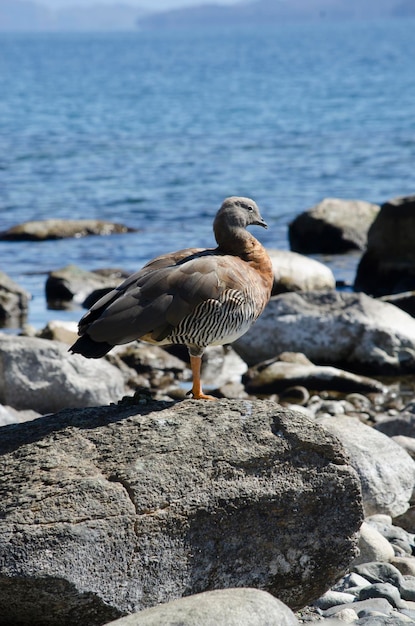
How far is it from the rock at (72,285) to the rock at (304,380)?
5094 millimetres

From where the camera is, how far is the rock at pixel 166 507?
579 centimetres

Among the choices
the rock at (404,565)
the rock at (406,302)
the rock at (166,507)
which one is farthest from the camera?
the rock at (406,302)

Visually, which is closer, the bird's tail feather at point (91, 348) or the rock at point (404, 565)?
the bird's tail feather at point (91, 348)

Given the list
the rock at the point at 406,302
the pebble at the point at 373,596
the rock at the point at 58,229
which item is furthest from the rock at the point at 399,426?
the rock at the point at 58,229

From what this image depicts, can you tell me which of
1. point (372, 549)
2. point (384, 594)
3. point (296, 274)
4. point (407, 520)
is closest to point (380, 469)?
point (407, 520)

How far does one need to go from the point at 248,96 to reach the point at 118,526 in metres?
55.9

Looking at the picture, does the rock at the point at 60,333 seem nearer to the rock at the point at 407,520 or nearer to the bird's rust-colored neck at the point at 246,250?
the rock at the point at 407,520

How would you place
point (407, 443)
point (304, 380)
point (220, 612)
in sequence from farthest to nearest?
point (304, 380) → point (407, 443) → point (220, 612)

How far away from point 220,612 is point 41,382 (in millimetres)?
6922

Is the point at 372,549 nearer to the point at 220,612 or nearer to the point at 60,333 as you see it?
the point at 220,612

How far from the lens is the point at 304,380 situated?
13.5 meters

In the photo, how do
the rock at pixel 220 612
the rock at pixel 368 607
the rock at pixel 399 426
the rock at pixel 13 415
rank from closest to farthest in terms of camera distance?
1. the rock at pixel 220 612
2. the rock at pixel 368 607
3. the rock at pixel 13 415
4. the rock at pixel 399 426

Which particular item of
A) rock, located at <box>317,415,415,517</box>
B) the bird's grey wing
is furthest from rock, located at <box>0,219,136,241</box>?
the bird's grey wing

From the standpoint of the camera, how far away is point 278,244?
76.6ft
